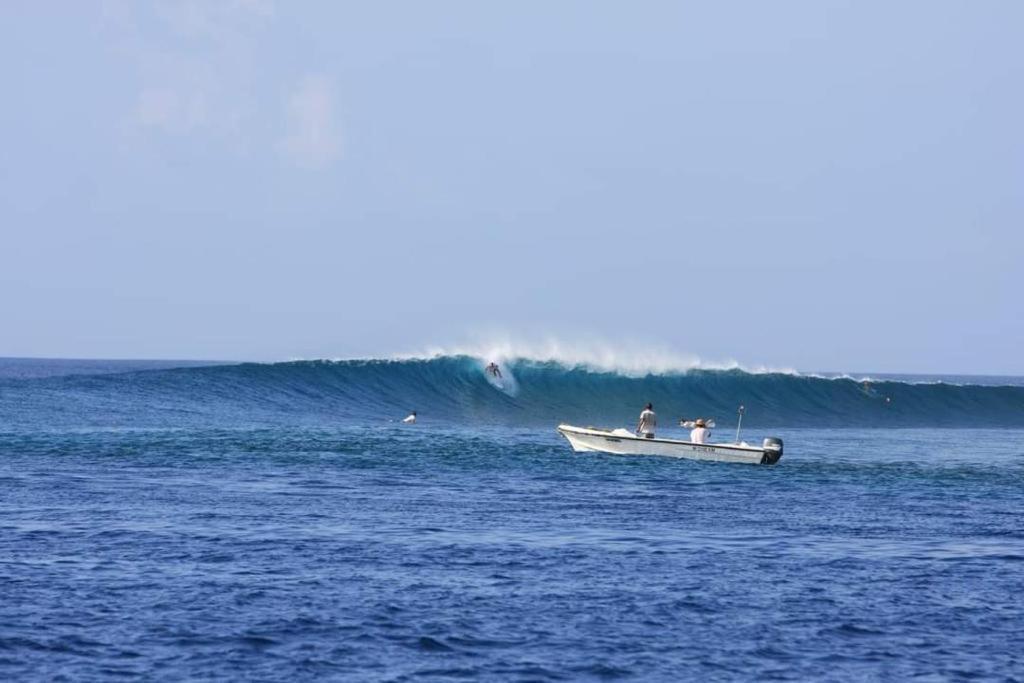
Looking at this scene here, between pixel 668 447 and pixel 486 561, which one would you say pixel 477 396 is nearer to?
pixel 668 447

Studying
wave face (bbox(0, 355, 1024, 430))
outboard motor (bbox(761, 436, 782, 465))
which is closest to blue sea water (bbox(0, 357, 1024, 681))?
outboard motor (bbox(761, 436, 782, 465))

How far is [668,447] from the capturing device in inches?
1336

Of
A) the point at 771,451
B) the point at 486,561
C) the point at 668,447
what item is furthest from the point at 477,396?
the point at 486,561

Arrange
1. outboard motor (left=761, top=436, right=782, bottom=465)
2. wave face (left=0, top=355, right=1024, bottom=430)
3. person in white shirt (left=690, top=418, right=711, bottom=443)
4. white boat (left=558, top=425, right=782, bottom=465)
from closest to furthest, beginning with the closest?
outboard motor (left=761, top=436, right=782, bottom=465) → white boat (left=558, top=425, right=782, bottom=465) → person in white shirt (left=690, top=418, right=711, bottom=443) → wave face (left=0, top=355, right=1024, bottom=430)

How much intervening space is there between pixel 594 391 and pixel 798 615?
4661 centimetres

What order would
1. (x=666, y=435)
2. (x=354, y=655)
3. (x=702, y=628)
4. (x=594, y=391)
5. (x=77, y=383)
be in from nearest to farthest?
(x=354, y=655) → (x=702, y=628) → (x=666, y=435) → (x=77, y=383) → (x=594, y=391)

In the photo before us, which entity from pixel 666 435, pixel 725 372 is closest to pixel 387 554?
pixel 666 435

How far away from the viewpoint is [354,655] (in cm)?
1297

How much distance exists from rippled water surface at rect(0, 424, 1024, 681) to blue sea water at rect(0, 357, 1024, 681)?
2.0 inches

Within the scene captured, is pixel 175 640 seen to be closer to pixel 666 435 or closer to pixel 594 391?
pixel 666 435

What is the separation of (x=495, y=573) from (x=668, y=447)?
17.6 metres

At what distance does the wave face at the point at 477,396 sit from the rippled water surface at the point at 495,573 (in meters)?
18.4

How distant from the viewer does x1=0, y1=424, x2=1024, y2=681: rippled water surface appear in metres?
13.0

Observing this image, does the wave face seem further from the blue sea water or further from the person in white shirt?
the person in white shirt
